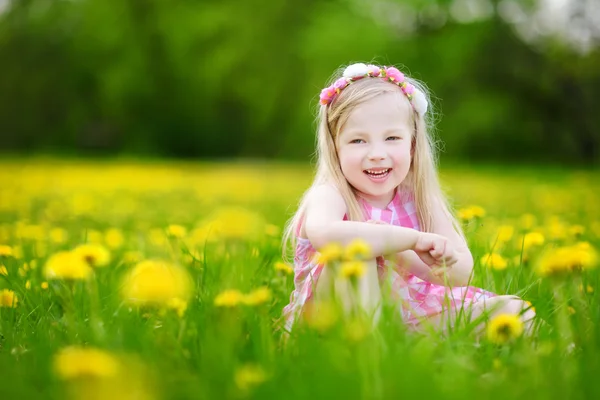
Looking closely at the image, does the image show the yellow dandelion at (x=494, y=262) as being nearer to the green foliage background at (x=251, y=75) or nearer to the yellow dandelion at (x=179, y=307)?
the yellow dandelion at (x=179, y=307)

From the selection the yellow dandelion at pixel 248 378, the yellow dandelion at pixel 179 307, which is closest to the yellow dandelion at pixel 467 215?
the yellow dandelion at pixel 179 307

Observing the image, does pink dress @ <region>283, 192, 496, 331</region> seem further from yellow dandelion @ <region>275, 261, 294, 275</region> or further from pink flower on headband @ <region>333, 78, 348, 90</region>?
pink flower on headband @ <region>333, 78, 348, 90</region>

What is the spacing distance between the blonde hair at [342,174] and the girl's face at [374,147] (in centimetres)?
3

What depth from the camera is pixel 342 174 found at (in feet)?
6.57

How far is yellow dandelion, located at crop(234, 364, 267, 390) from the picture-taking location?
1.14 meters

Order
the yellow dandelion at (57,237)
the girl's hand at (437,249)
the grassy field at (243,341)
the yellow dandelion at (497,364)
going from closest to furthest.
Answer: the grassy field at (243,341), the yellow dandelion at (497,364), the girl's hand at (437,249), the yellow dandelion at (57,237)

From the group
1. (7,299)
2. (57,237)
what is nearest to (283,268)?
(7,299)

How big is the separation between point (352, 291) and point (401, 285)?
1.73 feet

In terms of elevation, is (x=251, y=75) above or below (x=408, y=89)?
above

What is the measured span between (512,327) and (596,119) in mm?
18509

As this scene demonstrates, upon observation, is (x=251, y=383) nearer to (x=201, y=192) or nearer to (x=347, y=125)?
(x=347, y=125)

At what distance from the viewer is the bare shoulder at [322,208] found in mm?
1797

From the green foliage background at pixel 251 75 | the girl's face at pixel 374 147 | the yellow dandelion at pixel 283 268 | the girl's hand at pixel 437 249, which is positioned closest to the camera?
the girl's hand at pixel 437 249

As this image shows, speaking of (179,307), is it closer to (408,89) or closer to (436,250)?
(436,250)
